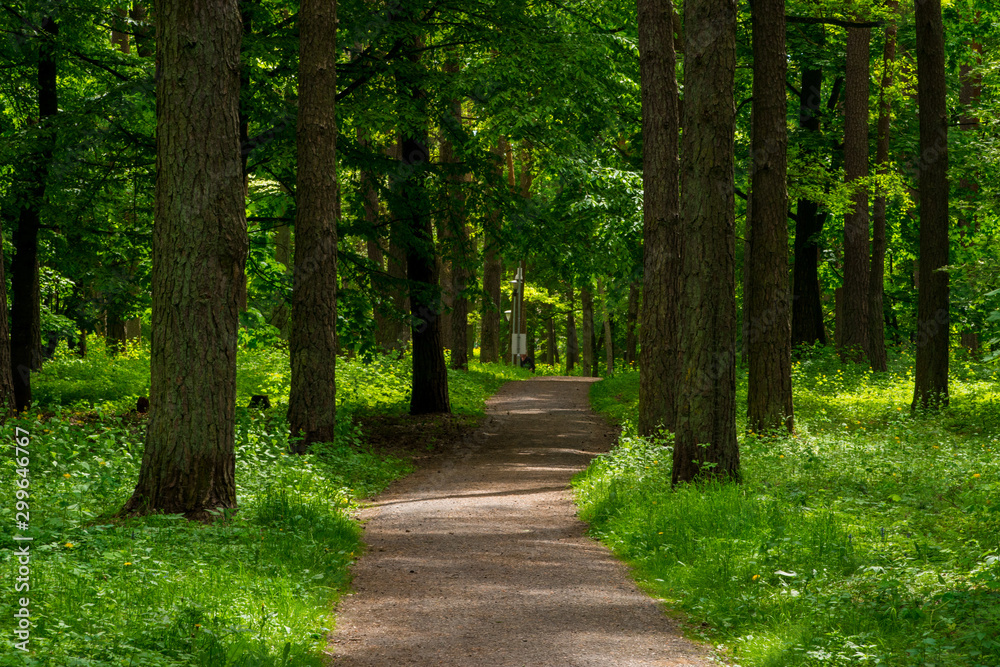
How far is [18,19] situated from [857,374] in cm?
1834

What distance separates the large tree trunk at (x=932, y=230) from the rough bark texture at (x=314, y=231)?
10.3m

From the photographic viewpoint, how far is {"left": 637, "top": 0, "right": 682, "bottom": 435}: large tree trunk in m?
12.4

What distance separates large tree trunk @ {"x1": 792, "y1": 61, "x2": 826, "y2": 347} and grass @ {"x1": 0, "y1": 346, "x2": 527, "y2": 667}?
15046mm

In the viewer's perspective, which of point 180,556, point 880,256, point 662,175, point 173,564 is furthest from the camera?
point 880,256

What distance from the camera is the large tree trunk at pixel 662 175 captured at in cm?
1241

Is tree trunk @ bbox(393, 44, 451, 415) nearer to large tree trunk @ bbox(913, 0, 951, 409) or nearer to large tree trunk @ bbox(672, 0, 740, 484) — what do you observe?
large tree trunk @ bbox(672, 0, 740, 484)

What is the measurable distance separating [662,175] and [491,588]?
Result: 7595 mm

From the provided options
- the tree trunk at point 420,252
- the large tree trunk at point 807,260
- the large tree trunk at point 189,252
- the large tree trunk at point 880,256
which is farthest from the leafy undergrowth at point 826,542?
the large tree trunk at point 807,260

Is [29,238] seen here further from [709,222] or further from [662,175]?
[709,222]

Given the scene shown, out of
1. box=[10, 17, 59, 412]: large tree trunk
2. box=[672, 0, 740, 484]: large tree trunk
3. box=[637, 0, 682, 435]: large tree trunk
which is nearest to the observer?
box=[672, 0, 740, 484]: large tree trunk

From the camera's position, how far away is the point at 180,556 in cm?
621

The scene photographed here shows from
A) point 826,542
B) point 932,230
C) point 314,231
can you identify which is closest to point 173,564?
point 826,542

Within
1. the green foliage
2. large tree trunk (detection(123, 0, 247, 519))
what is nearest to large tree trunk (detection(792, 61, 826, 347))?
the green foliage

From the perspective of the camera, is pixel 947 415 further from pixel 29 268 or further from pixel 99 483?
pixel 29 268
